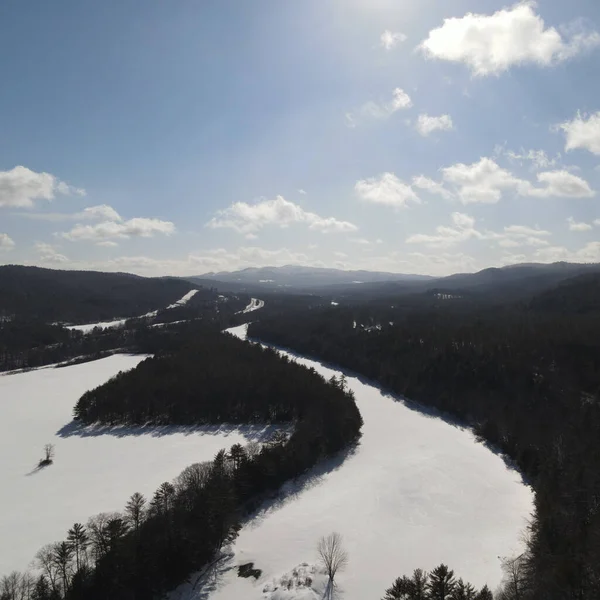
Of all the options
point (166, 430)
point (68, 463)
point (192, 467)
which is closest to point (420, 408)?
point (166, 430)

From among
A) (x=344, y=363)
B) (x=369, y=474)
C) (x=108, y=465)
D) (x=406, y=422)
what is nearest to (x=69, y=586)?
(x=108, y=465)

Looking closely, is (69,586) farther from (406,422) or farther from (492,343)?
(492,343)

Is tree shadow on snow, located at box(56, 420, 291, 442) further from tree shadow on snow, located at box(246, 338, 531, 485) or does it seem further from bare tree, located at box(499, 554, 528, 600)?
bare tree, located at box(499, 554, 528, 600)

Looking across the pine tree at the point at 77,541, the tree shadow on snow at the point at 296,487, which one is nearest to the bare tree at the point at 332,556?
the tree shadow on snow at the point at 296,487

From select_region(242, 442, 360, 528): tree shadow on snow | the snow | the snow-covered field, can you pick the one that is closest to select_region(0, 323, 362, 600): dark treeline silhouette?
select_region(242, 442, 360, 528): tree shadow on snow

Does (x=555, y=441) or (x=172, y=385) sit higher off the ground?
(x=172, y=385)

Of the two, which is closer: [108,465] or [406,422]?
[108,465]

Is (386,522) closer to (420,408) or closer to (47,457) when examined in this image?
(47,457)
